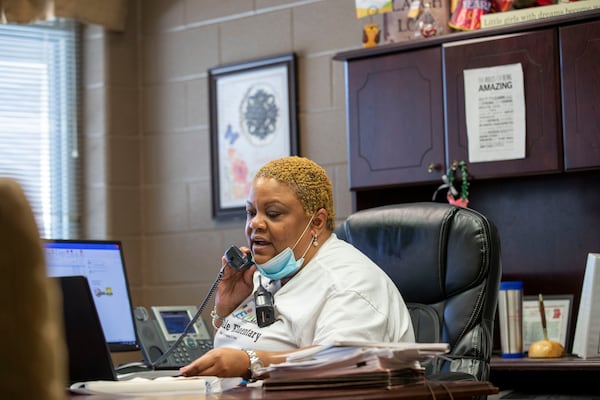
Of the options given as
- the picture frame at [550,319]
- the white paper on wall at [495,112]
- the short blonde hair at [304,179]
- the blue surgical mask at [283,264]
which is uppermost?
the white paper on wall at [495,112]

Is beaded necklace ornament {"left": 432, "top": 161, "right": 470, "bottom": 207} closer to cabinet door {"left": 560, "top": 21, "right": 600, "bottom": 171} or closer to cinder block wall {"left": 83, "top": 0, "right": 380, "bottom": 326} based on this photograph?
cabinet door {"left": 560, "top": 21, "right": 600, "bottom": 171}

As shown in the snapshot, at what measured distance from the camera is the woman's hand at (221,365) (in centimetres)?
157

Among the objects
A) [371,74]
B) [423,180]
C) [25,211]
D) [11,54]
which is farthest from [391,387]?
[11,54]

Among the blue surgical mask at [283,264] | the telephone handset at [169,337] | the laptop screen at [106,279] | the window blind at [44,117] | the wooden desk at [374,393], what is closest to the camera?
the wooden desk at [374,393]

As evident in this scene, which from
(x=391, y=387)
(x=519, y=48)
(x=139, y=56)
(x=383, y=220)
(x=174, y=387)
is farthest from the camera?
(x=139, y=56)

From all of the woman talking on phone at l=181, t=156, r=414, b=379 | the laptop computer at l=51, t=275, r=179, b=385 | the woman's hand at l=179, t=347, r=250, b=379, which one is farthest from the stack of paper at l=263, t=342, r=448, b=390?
the laptop computer at l=51, t=275, r=179, b=385

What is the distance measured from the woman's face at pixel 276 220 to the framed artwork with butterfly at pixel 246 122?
5.19ft

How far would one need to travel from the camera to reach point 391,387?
4.73ft

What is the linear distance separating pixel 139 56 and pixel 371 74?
1.53 metres

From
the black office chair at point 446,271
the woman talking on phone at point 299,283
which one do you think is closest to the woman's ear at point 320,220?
the woman talking on phone at point 299,283

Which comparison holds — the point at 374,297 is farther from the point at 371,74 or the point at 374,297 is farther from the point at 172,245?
the point at 172,245

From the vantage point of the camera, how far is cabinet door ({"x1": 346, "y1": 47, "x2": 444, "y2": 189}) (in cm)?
297

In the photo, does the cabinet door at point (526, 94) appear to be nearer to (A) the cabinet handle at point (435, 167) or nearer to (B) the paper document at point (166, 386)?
(A) the cabinet handle at point (435, 167)

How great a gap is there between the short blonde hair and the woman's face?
13 mm
